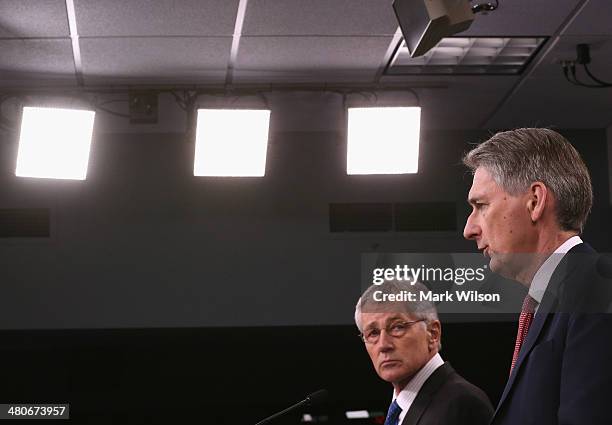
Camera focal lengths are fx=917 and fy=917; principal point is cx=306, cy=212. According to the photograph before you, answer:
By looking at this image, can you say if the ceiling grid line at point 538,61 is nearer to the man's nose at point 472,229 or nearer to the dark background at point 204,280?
the dark background at point 204,280

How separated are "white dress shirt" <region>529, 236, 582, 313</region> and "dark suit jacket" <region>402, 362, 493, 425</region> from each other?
62 centimetres

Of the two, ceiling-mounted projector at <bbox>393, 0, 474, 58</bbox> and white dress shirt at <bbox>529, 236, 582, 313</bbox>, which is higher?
ceiling-mounted projector at <bbox>393, 0, 474, 58</bbox>

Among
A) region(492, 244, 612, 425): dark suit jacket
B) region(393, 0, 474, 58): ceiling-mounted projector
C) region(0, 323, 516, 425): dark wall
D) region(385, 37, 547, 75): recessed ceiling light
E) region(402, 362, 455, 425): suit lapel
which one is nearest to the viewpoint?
region(492, 244, 612, 425): dark suit jacket

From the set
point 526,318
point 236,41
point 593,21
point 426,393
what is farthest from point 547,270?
point 236,41

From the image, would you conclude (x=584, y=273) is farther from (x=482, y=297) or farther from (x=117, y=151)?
(x=117, y=151)

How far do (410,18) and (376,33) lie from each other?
66 centimetres

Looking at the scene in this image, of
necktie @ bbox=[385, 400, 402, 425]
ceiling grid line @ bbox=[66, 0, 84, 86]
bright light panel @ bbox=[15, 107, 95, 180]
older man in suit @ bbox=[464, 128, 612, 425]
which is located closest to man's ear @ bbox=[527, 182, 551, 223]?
older man in suit @ bbox=[464, 128, 612, 425]

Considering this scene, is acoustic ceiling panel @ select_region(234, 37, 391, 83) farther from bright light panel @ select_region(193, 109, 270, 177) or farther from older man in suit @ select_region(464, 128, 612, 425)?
older man in suit @ select_region(464, 128, 612, 425)

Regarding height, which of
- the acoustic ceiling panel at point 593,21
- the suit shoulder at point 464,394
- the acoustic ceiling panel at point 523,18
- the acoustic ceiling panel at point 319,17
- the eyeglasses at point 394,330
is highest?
the acoustic ceiling panel at point 319,17

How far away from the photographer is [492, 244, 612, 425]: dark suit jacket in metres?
1.20

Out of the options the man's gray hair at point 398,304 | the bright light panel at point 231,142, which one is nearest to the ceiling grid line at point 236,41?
the bright light panel at point 231,142

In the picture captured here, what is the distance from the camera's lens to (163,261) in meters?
5.32

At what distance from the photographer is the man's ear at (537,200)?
4.60 feet

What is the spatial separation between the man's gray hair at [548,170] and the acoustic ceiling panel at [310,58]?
8.13 feet
